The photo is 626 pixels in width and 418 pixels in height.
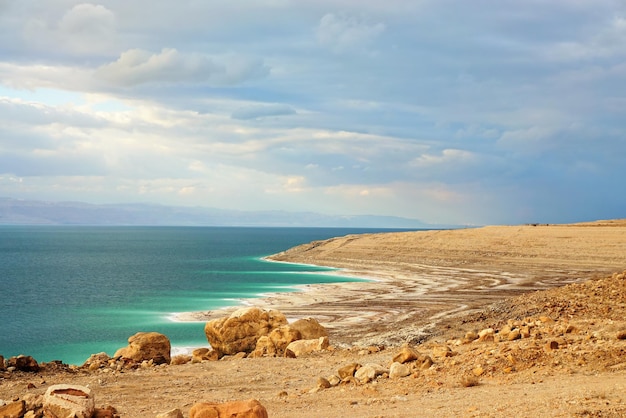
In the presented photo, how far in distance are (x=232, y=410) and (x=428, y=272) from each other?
68.5m

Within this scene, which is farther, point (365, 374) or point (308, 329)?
point (308, 329)

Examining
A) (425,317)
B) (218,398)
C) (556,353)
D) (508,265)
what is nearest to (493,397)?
(556,353)

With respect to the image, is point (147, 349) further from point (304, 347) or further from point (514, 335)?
point (514, 335)

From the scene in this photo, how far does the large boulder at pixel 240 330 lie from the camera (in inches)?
992

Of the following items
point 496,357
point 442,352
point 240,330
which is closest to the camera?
point 496,357

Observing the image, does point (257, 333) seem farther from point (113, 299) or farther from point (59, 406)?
point (113, 299)

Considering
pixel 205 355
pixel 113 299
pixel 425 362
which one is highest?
pixel 425 362

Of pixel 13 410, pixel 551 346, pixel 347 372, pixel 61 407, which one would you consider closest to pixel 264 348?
pixel 347 372

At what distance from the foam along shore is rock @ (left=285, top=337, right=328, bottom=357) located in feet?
20.1

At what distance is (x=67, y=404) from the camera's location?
466 inches

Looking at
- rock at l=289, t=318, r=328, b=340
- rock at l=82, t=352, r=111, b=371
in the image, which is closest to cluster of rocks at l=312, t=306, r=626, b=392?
rock at l=289, t=318, r=328, b=340

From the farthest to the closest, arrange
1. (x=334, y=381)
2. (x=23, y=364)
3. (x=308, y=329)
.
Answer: (x=308, y=329) → (x=23, y=364) → (x=334, y=381)

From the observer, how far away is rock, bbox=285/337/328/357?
21141mm

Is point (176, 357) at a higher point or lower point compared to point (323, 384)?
lower
